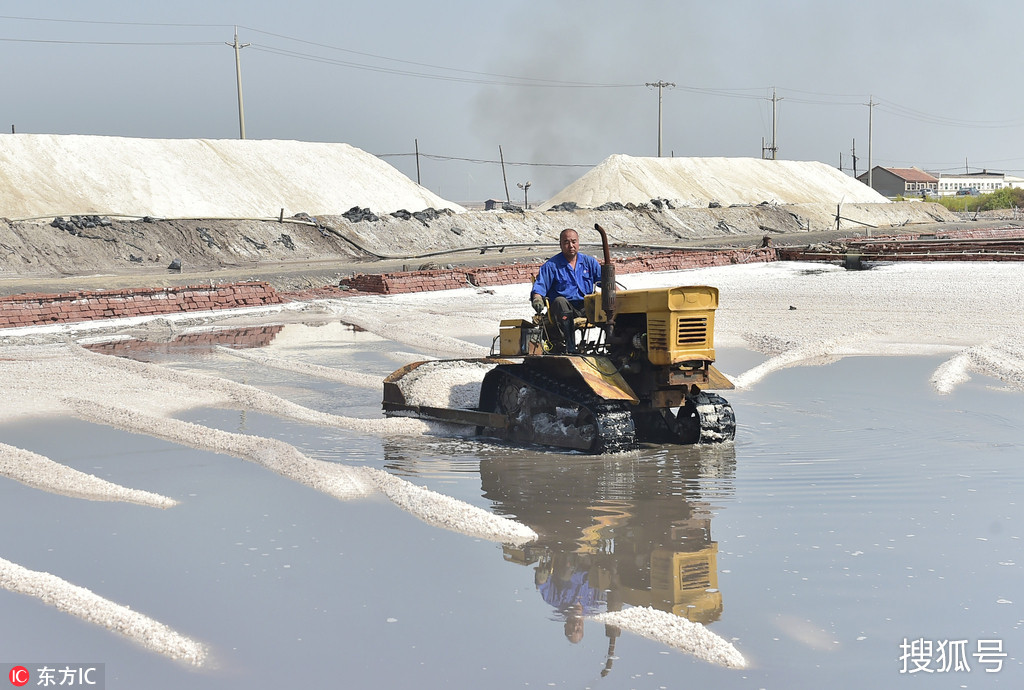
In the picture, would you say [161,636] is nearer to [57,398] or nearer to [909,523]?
[909,523]

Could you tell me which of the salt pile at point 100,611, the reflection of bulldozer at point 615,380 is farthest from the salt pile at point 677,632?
the reflection of bulldozer at point 615,380

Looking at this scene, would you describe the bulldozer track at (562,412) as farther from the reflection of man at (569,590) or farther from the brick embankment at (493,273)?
the brick embankment at (493,273)

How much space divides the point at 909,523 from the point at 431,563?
284 cm

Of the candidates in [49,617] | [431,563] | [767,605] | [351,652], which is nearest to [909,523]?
[767,605]

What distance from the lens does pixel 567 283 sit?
8828 mm

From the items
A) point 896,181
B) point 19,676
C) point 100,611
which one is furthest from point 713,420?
point 896,181

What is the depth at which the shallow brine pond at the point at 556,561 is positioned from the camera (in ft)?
14.6

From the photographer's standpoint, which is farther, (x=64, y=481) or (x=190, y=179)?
(x=190, y=179)

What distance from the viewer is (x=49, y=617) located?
496 centimetres

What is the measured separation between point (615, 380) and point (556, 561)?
268 cm

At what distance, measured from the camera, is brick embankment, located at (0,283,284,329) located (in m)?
18.4

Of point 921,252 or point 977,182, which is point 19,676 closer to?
point 921,252

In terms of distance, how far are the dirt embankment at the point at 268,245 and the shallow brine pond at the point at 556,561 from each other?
16.9 m

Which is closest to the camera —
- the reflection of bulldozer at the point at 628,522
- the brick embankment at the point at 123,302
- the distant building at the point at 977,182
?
the reflection of bulldozer at the point at 628,522
